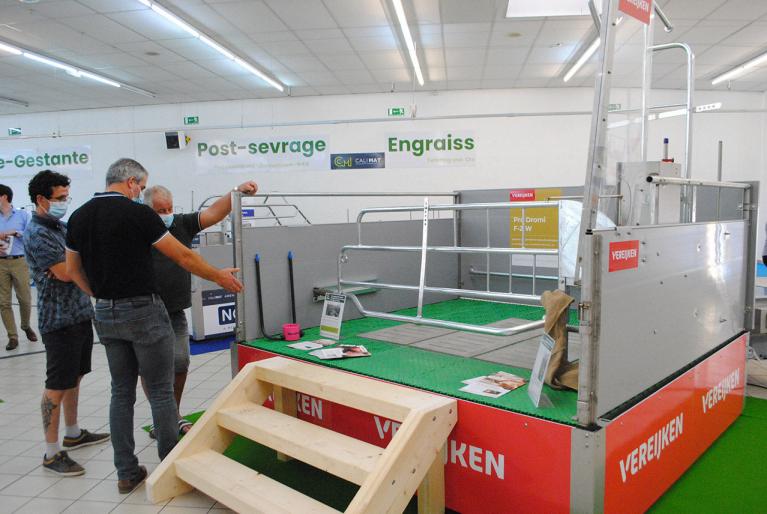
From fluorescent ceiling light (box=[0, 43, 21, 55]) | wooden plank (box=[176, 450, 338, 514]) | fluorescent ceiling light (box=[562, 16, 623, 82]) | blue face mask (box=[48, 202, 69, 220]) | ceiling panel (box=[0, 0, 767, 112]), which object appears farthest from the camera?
fluorescent ceiling light (box=[562, 16, 623, 82])

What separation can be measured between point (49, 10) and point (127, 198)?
5876 millimetres

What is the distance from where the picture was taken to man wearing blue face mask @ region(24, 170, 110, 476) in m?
3.00

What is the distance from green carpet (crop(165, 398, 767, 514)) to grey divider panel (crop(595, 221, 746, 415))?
0.61 m

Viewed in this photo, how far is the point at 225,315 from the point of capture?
611 cm

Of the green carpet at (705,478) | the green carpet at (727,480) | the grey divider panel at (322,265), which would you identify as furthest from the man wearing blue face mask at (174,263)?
the green carpet at (727,480)

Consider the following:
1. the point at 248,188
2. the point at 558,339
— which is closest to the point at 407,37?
the point at 248,188

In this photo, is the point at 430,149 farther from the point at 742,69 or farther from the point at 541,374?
the point at 541,374

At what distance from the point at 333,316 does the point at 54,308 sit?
5.19 feet

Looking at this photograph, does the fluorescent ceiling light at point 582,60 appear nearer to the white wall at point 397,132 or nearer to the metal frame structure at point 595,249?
the white wall at point 397,132

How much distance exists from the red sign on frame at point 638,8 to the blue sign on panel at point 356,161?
9231mm

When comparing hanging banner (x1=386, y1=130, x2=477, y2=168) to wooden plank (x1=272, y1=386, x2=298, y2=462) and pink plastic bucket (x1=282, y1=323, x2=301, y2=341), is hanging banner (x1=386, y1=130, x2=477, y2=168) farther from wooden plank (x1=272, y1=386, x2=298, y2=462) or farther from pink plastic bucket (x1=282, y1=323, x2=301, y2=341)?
wooden plank (x1=272, y1=386, x2=298, y2=462)

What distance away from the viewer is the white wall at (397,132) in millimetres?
11305

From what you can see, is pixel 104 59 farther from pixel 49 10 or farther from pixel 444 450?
pixel 444 450

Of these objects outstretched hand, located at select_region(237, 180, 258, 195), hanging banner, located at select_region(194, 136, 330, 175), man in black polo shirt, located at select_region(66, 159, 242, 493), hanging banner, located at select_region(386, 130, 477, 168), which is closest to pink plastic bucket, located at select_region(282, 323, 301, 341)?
man in black polo shirt, located at select_region(66, 159, 242, 493)
